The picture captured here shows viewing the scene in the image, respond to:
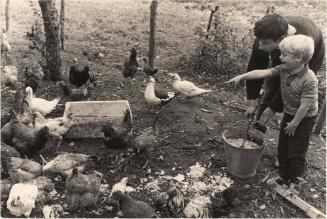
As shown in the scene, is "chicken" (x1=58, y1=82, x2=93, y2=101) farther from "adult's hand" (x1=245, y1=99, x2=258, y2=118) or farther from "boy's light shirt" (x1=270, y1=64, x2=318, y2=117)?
"boy's light shirt" (x1=270, y1=64, x2=318, y2=117)

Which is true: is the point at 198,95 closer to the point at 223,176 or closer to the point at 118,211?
the point at 223,176

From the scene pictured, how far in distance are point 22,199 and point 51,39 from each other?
12.3 feet

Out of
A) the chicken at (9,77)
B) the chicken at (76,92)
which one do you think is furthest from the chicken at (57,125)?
the chicken at (9,77)

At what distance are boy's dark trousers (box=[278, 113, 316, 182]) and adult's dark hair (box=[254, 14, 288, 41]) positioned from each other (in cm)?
90

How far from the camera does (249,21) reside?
1148 centimetres

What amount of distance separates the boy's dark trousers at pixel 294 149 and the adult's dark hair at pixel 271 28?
35.3 inches

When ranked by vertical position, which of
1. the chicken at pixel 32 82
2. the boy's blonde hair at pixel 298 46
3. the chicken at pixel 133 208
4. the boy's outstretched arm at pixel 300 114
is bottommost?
the chicken at pixel 133 208

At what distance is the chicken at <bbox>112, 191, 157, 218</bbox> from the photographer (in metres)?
4.13

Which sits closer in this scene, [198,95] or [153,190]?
[153,190]

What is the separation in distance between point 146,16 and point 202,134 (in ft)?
23.0

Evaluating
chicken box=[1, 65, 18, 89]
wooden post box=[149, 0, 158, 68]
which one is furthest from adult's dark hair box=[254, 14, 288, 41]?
chicken box=[1, 65, 18, 89]

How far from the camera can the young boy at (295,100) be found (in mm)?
4168

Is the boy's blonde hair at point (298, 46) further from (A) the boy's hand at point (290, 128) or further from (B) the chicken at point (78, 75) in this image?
(B) the chicken at point (78, 75)

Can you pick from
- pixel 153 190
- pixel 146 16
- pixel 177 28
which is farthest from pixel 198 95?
pixel 146 16
